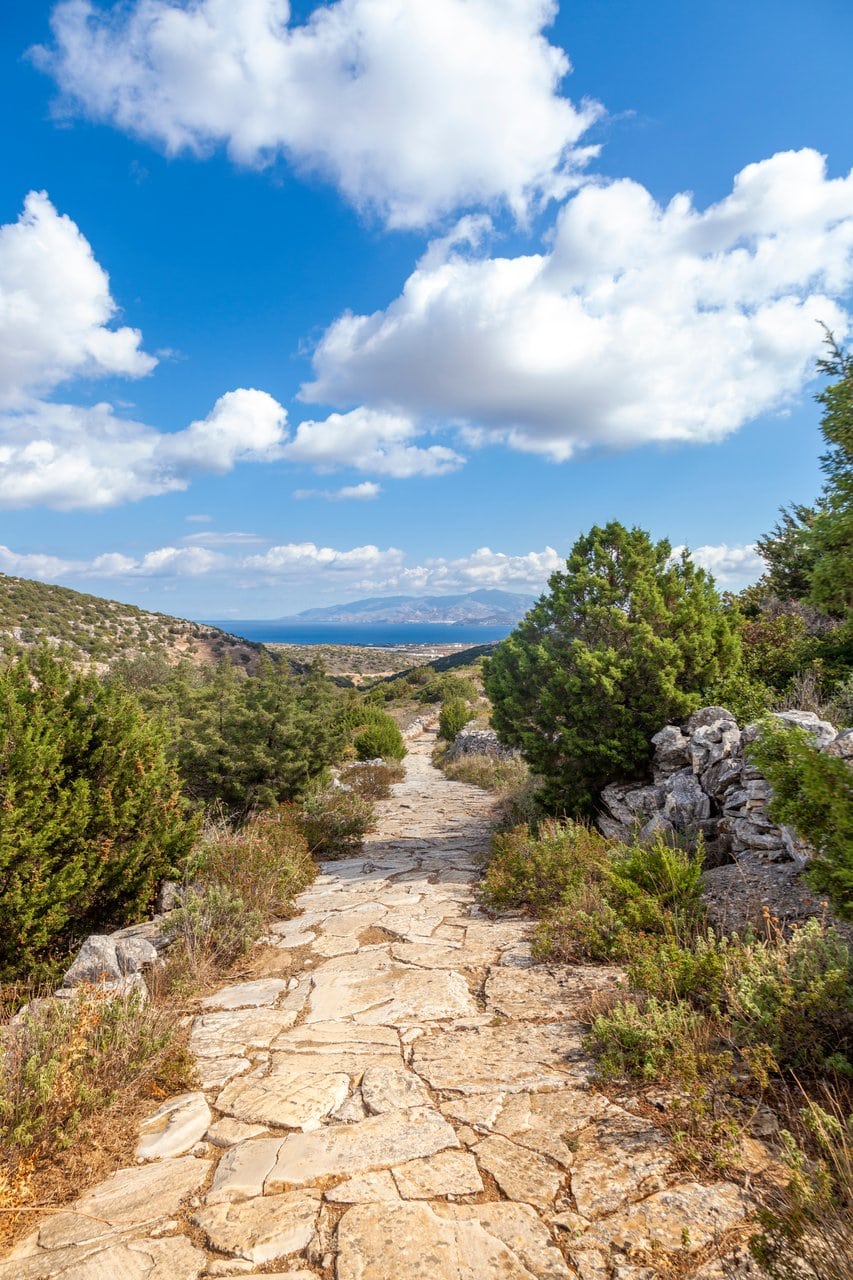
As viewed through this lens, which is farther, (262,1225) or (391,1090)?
(391,1090)

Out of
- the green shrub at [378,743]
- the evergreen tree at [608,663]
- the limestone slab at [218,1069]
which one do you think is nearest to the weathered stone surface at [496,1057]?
the limestone slab at [218,1069]

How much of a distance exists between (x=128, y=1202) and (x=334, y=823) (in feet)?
23.3

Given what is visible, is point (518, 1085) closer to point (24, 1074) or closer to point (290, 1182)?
point (290, 1182)

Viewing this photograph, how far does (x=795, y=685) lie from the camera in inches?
321

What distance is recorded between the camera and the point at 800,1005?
2969 millimetres

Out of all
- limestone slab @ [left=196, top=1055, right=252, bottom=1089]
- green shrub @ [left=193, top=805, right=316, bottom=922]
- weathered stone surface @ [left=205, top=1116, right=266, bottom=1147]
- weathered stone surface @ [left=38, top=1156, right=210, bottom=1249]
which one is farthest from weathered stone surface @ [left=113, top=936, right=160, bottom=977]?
weathered stone surface @ [left=38, top=1156, right=210, bottom=1249]

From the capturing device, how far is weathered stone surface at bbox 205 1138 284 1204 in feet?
8.02

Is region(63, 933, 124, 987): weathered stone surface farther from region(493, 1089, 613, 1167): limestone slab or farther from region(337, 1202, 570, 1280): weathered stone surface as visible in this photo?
region(493, 1089, 613, 1167): limestone slab

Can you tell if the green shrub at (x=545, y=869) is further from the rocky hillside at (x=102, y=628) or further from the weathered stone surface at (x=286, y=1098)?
the rocky hillside at (x=102, y=628)

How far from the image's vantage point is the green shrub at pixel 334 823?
9141 mm

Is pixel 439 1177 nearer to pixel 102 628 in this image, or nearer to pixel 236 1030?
pixel 236 1030

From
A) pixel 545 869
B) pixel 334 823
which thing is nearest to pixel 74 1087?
pixel 545 869

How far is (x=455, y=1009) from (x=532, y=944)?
1.00 m

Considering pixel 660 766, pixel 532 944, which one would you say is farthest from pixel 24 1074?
pixel 660 766
